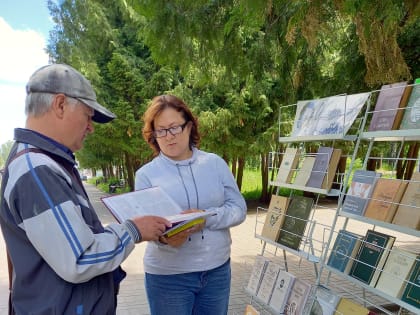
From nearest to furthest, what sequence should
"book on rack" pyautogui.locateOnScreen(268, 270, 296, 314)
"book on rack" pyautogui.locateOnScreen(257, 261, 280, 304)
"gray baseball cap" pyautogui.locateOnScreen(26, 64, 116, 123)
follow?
"gray baseball cap" pyautogui.locateOnScreen(26, 64, 116, 123), "book on rack" pyautogui.locateOnScreen(268, 270, 296, 314), "book on rack" pyautogui.locateOnScreen(257, 261, 280, 304)

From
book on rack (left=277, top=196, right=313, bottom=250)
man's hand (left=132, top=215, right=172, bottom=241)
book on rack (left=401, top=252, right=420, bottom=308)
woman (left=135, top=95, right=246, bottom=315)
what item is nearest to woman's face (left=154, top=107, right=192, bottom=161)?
woman (left=135, top=95, right=246, bottom=315)

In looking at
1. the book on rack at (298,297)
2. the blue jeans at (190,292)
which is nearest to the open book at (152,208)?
the blue jeans at (190,292)

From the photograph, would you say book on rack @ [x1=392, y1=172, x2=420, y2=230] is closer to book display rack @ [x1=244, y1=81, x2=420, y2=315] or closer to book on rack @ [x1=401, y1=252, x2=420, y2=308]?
book display rack @ [x1=244, y1=81, x2=420, y2=315]

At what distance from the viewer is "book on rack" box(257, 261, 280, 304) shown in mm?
2939

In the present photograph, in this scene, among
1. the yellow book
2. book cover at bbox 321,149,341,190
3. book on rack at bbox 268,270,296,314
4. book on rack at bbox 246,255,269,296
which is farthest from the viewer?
book on rack at bbox 246,255,269,296

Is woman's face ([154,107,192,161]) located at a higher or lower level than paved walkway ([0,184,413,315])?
higher

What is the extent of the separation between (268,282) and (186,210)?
1.29m

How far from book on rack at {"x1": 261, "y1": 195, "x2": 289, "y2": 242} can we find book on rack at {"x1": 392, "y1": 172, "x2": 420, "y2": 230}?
92 cm

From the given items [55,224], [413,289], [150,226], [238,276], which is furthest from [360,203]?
[238,276]

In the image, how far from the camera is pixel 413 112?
221 cm

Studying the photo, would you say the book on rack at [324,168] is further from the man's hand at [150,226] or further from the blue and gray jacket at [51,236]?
the blue and gray jacket at [51,236]

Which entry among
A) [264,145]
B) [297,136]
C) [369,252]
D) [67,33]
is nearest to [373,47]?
[297,136]

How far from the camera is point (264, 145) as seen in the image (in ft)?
33.3

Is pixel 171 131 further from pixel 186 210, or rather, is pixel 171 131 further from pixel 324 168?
pixel 324 168
